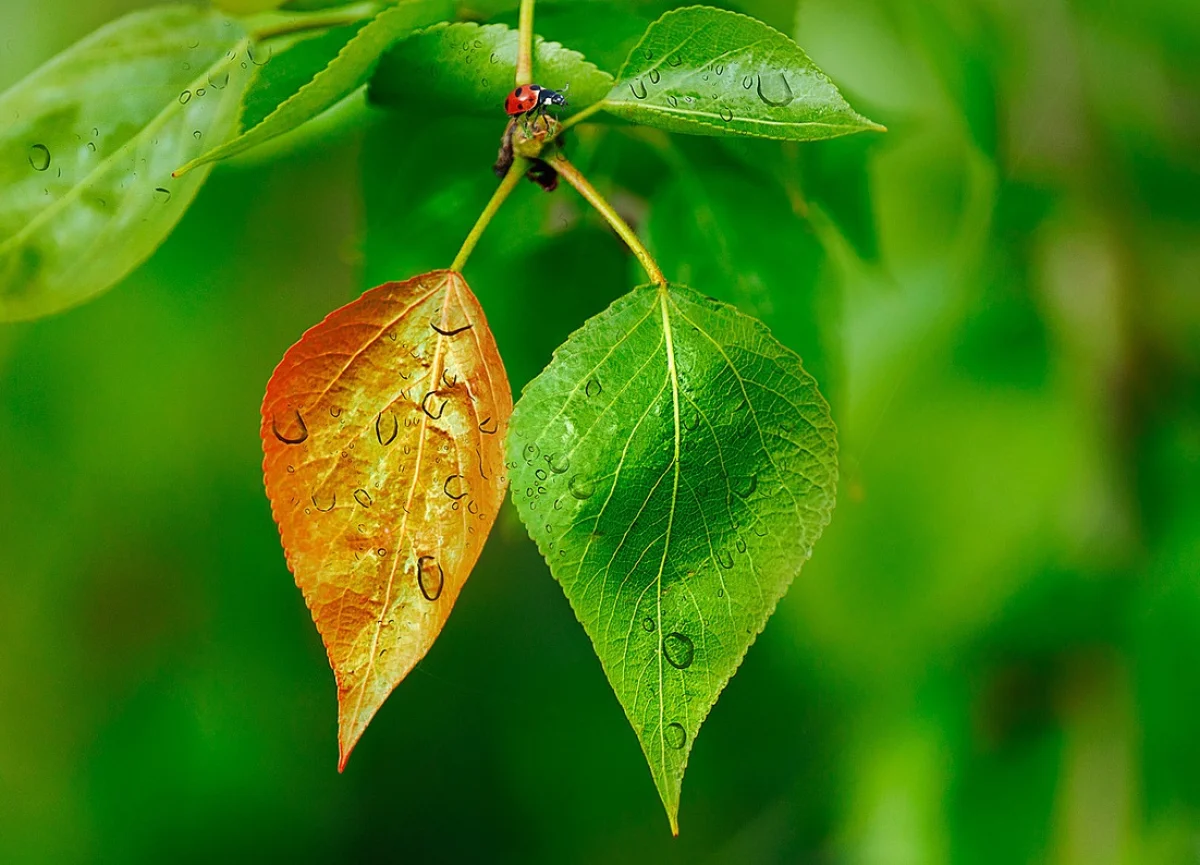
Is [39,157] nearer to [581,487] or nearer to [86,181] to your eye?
[86,181]

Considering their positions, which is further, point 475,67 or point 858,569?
point 858,569

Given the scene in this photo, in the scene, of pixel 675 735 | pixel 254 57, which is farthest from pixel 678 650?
pixel 254 57

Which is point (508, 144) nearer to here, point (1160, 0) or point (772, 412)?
point (772, 412)

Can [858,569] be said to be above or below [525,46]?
below

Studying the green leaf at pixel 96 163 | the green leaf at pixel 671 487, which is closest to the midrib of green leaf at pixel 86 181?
the green leaf at pixel 96 163

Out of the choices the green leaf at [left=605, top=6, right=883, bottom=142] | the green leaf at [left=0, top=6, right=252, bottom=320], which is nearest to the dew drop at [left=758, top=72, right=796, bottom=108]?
the green leaf at [left=605, top=6, right=883, bottom=142]

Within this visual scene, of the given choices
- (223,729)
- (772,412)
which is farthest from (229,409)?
(772,412)

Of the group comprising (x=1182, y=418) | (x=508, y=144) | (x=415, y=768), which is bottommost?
(x=415, y=768)

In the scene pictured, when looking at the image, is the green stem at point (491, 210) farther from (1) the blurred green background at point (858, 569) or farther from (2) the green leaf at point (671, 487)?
(1) the blurred green background at point (858, 569)
